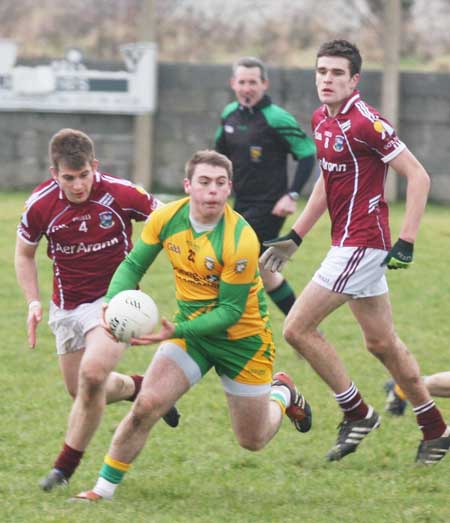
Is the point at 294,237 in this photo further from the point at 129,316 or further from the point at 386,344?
the point at 129,316

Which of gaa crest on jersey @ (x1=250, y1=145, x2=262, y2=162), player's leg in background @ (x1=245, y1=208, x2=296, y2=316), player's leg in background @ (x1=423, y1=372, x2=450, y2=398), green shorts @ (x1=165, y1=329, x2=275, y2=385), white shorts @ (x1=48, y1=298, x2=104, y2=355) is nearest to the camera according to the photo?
green shorts @ (x1=165, y1=329, x2=275, y2=385)

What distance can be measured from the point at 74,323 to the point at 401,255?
1.78 meters

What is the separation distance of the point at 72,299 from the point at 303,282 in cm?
605

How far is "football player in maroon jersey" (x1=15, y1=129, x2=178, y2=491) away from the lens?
636 centimetres

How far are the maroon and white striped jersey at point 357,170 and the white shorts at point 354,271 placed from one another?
49 millimetres

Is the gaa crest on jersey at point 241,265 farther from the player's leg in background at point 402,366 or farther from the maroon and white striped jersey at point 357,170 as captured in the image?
the player's leg in background at point 402,366

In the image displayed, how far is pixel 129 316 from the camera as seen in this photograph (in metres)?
5.76

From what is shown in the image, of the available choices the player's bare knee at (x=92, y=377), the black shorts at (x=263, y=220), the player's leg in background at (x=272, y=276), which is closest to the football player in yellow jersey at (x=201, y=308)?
the player's bare knee at (x=92, y=377)

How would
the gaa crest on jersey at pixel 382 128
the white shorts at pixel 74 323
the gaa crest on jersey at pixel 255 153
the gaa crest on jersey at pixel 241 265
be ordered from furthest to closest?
the gaa crest on jersey at pixel 255 153
the white shorts at pixel 74 323
the gaa crest on jersey at pixel 382 128
the gaa crest on jersey at pixel 241 265

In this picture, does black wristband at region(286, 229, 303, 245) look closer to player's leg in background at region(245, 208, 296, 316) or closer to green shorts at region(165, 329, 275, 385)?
green shorts at region(165, 329, 275, 385)

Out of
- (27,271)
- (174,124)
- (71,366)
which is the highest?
(27,271)

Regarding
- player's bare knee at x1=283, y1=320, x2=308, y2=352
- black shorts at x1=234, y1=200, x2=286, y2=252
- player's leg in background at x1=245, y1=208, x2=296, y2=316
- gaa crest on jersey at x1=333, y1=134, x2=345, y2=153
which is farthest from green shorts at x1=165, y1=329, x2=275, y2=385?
black shorts at x1=234, y1=200, x2=286, y2=252

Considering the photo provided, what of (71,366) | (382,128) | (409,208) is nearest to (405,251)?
(409,208)

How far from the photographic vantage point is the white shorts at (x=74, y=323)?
22.1ft
